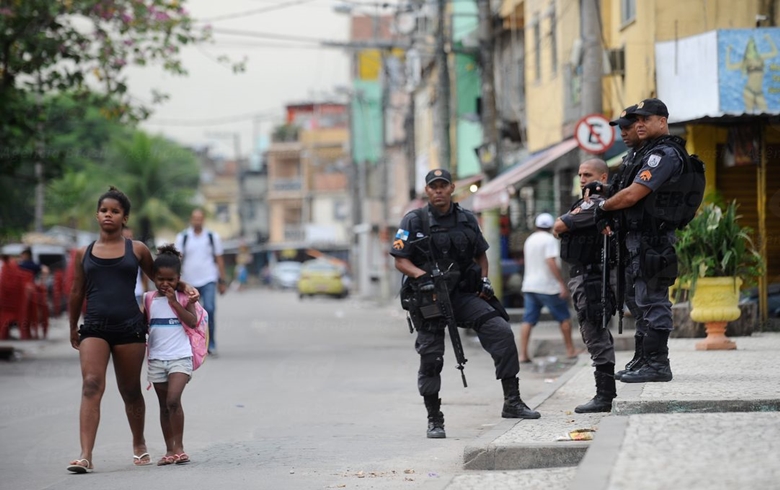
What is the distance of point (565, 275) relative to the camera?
910 inches

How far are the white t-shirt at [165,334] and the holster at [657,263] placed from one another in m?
3.04

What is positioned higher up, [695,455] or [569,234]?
[569,234]

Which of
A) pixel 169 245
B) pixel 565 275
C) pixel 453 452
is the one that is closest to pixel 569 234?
pixel 453 452

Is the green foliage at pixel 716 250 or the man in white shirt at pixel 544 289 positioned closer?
the green foliage at pixel 716 250

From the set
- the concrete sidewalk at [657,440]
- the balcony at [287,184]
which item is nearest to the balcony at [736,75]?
the concrete sidewalk at [657,440]

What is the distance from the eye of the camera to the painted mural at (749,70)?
15594 mm

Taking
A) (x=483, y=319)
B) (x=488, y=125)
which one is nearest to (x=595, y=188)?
(x=483, y=319)

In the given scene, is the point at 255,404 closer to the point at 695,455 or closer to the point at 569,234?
the point at 569,234

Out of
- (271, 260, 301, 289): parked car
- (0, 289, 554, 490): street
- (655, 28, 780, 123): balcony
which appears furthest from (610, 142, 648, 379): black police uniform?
(271, 260, 301, 289): parked car

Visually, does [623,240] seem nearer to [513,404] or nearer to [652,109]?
[652,109]

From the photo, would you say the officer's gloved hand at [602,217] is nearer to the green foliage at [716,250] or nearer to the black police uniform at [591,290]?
the black police uniform at [591,290]

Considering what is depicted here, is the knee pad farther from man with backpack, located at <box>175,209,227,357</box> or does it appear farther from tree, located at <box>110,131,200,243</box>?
tree, located at <box>110,131,200,243</box>

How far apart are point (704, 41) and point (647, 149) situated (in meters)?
8.50

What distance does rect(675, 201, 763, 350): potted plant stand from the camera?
492 inches
